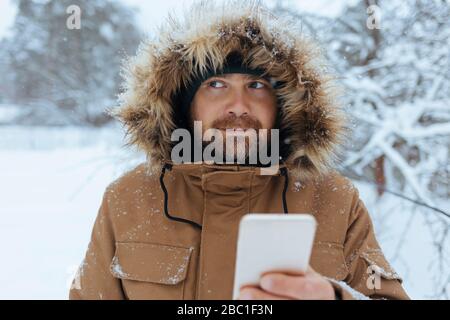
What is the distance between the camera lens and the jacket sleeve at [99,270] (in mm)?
1593

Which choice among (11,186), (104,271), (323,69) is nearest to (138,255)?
(104,271)

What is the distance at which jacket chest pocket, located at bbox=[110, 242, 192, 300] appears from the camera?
4.95 ft

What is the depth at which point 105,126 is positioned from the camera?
20281 mm

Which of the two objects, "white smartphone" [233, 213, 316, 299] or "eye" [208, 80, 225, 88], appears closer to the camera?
"white smartphone" [233, 213, 316, 299]

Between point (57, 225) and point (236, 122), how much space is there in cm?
621

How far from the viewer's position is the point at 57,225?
708 cm

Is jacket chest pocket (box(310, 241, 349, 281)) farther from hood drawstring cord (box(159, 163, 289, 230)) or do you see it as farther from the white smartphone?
the white smartphone

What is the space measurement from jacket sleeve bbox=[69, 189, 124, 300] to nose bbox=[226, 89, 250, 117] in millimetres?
594

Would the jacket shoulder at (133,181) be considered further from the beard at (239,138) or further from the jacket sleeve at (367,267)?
the jacket sleeve at (367,267)

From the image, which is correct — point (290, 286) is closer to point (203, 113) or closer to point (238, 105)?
point (238, 105)

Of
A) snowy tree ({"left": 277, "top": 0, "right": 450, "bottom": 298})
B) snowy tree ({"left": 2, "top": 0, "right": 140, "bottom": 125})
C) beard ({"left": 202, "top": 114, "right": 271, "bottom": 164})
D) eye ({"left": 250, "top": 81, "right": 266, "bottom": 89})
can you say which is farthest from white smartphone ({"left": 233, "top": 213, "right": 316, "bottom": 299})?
snowy tree ({"left": 2, "top": 0, "right": 140, "bottom": 125})

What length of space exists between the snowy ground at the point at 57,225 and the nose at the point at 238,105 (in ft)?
4.14

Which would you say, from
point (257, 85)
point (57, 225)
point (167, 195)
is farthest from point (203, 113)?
point (57, 225)

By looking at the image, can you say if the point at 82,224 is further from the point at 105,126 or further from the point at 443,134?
the point at 105,126
